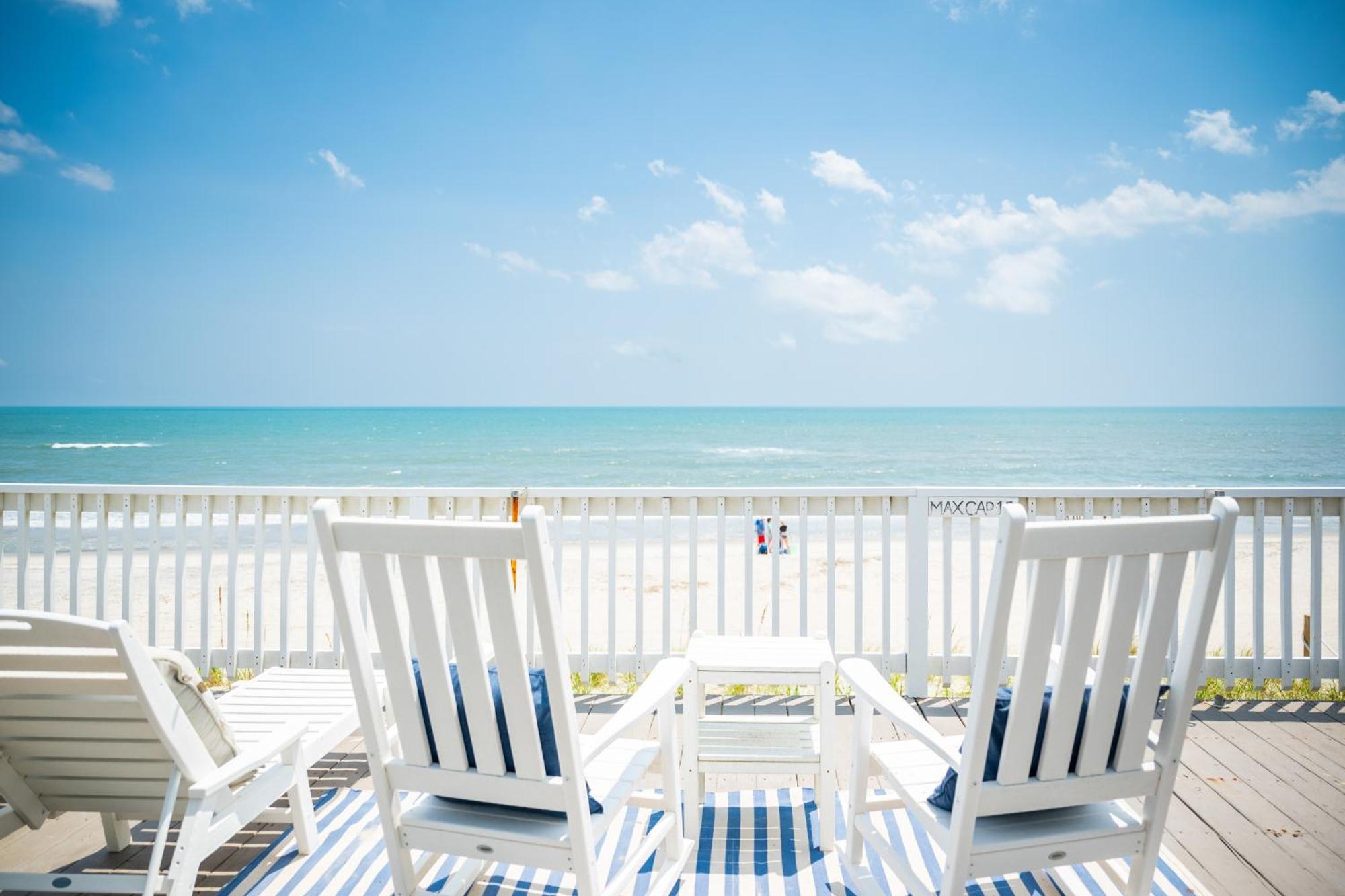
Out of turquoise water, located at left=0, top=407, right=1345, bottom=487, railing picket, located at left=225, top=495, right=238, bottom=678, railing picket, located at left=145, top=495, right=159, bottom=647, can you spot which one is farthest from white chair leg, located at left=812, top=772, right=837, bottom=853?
turquoise water, located at left=0, top=407, right=1345, bottom=487

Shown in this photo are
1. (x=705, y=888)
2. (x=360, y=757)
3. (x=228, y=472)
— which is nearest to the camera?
(x=705, y=888)

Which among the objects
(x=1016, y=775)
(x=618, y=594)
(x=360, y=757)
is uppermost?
(x=1016, y=775)

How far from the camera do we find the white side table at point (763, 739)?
2.46 metres

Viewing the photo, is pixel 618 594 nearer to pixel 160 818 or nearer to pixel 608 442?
pixel 160 818

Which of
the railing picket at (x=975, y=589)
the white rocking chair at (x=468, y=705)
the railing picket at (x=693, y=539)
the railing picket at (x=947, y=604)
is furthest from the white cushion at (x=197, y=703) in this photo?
the railing picket at (x=975, y=589)

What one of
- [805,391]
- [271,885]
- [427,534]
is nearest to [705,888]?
[271,885]

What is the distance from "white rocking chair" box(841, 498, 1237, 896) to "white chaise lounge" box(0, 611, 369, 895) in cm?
169

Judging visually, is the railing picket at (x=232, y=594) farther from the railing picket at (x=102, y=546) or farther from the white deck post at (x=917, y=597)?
the white deck post at (x=917, y=597)

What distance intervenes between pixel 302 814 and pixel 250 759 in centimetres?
54

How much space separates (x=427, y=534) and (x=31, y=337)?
1727 inches

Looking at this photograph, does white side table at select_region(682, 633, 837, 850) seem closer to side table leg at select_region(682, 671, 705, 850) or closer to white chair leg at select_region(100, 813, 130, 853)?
side table leg at select_region(682, 671, 705, 850)

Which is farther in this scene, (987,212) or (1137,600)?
(987,212)

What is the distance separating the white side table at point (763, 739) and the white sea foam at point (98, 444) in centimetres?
3393

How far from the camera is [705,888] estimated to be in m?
2.23
